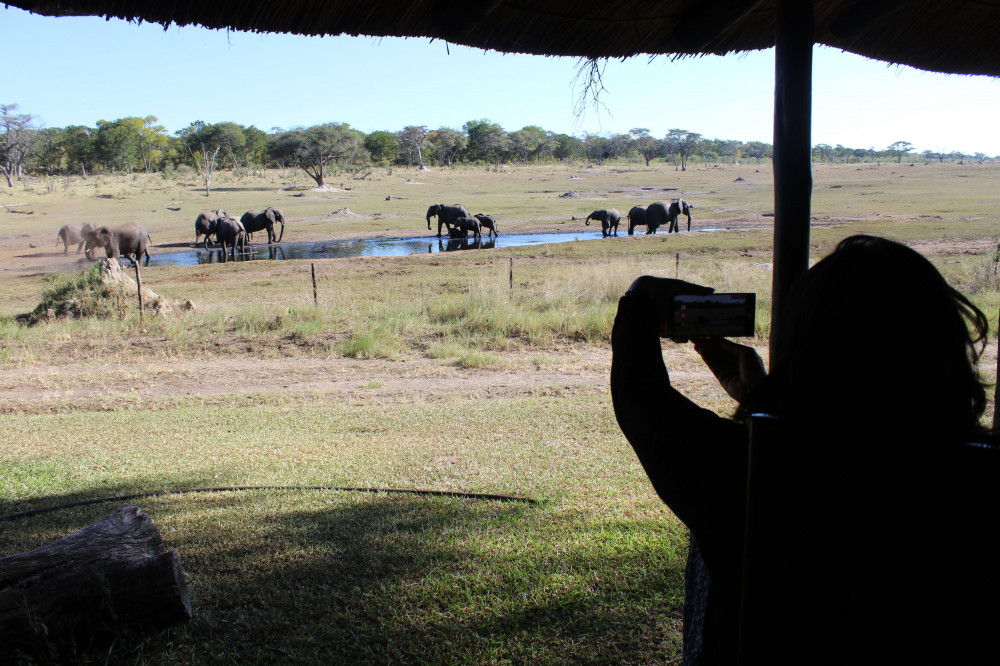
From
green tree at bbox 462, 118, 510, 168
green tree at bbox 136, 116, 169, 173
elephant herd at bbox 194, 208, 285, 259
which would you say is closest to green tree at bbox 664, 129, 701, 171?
green tree at bbox 462, 118, 510, 168

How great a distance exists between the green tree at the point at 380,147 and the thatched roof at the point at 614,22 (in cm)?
8317

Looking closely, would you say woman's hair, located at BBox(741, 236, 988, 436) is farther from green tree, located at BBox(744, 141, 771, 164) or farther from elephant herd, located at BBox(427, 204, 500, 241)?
green tree, located at BBox(744, 141, 771, 164)

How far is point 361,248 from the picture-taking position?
31438mm

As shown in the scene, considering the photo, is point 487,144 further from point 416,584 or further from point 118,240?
point 416,584

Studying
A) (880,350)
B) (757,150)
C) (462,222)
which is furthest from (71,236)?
(757,150)

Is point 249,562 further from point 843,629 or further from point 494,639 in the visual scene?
point 843,629

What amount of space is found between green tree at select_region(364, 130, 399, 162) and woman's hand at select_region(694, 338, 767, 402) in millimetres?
85100

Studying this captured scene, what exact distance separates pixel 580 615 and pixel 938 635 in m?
2.18

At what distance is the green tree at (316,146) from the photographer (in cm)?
6700

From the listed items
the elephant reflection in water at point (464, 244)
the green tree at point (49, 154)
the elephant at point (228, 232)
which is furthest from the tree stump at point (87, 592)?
the green tree at point (49, 154)

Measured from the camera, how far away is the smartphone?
1768 mm

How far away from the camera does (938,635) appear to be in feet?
4.02

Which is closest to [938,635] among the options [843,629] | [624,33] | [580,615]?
[843,629]

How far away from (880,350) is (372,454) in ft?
17.9
